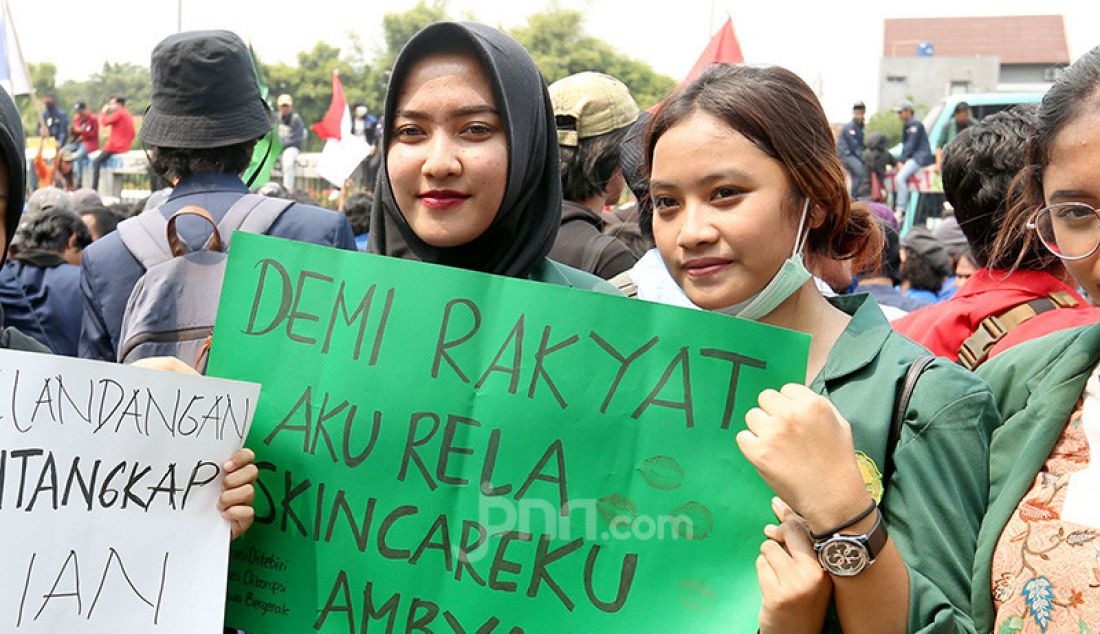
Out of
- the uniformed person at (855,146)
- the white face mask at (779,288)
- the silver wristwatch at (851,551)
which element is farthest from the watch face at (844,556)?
the uniformed person at (855,146)

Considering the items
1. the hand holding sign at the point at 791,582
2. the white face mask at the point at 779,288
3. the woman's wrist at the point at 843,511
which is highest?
the white face mask at the point at 779,288

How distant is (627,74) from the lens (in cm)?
9388

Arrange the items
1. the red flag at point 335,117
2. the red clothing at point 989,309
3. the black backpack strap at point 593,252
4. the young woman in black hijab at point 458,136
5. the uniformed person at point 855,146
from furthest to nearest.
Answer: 1. the uniformed person at point 855,146
2. the red flag at point 335,117
3. the black backpack strap at point 593,252
4. the red clothing at point 989,309
5. the young woman in black hijab at point 458,136

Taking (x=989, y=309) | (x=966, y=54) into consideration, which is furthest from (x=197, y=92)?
(x=966, y=54)

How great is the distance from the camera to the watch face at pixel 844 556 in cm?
→ 181

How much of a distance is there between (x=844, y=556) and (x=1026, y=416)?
50 cm

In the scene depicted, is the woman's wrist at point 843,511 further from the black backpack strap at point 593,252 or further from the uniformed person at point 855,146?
the uniformed person at point 855,146

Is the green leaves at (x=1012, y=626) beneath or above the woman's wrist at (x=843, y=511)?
beneath

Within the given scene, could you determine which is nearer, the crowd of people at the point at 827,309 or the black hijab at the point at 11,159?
the crowd of people at the point at 827,309

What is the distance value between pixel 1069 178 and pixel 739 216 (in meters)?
0.55

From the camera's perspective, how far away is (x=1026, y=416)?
209 centimetres

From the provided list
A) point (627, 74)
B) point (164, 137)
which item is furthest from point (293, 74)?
point (164, 137)

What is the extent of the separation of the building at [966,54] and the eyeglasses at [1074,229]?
81516 millimetres

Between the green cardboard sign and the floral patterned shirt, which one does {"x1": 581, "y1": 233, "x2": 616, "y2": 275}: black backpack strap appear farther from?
the floral patterned shirt
